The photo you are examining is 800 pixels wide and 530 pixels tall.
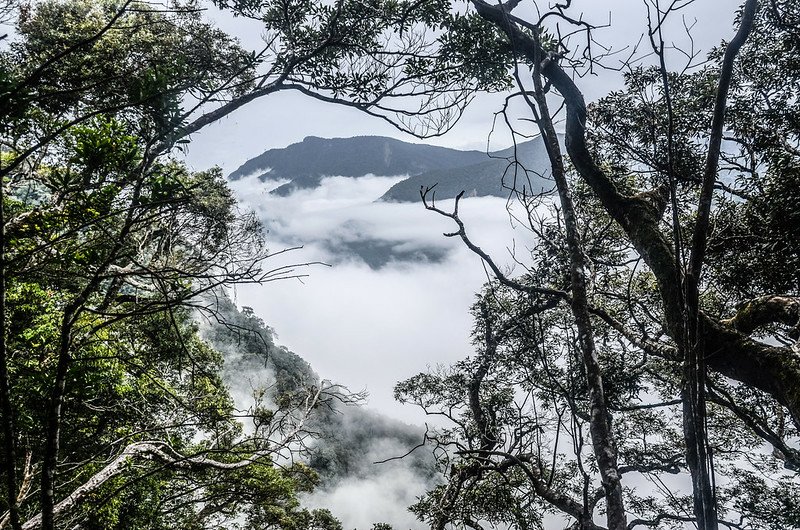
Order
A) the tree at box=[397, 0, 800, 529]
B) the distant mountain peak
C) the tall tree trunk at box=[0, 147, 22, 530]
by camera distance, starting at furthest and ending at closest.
Answer: the distant mountain peak → the tree at box=[397, 0, 800, 529] → the tall tree trunk at box=[0, 147, 22, 530]

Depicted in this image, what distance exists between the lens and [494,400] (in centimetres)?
841

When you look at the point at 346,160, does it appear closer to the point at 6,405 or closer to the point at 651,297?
the point at 651,297

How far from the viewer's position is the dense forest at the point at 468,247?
4.00 feet

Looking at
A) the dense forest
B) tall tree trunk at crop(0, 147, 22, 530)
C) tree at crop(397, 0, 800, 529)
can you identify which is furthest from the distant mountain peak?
tall tree trunk at crop(0, 147, 22, 530)

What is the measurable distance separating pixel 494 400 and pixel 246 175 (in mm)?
176584

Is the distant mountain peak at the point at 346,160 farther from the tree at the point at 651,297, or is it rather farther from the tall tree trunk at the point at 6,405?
the tall tree trunk at the point at 6,405

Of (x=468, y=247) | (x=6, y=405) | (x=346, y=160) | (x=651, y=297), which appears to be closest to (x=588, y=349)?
(x=468, y=247)

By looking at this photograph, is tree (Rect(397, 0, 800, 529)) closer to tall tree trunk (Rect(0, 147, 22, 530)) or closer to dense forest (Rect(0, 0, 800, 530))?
dense forest (Rect(0, 0, 800, 530))

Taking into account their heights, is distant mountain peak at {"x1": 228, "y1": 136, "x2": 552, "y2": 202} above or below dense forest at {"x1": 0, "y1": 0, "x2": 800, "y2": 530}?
above

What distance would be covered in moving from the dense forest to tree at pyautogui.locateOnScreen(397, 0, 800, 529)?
3 cm

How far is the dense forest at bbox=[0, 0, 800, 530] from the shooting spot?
122cm

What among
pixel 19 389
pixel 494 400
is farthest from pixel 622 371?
pixel 19 389

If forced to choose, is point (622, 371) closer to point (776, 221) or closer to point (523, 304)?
point (523, 304)

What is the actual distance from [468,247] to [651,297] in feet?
17.6
